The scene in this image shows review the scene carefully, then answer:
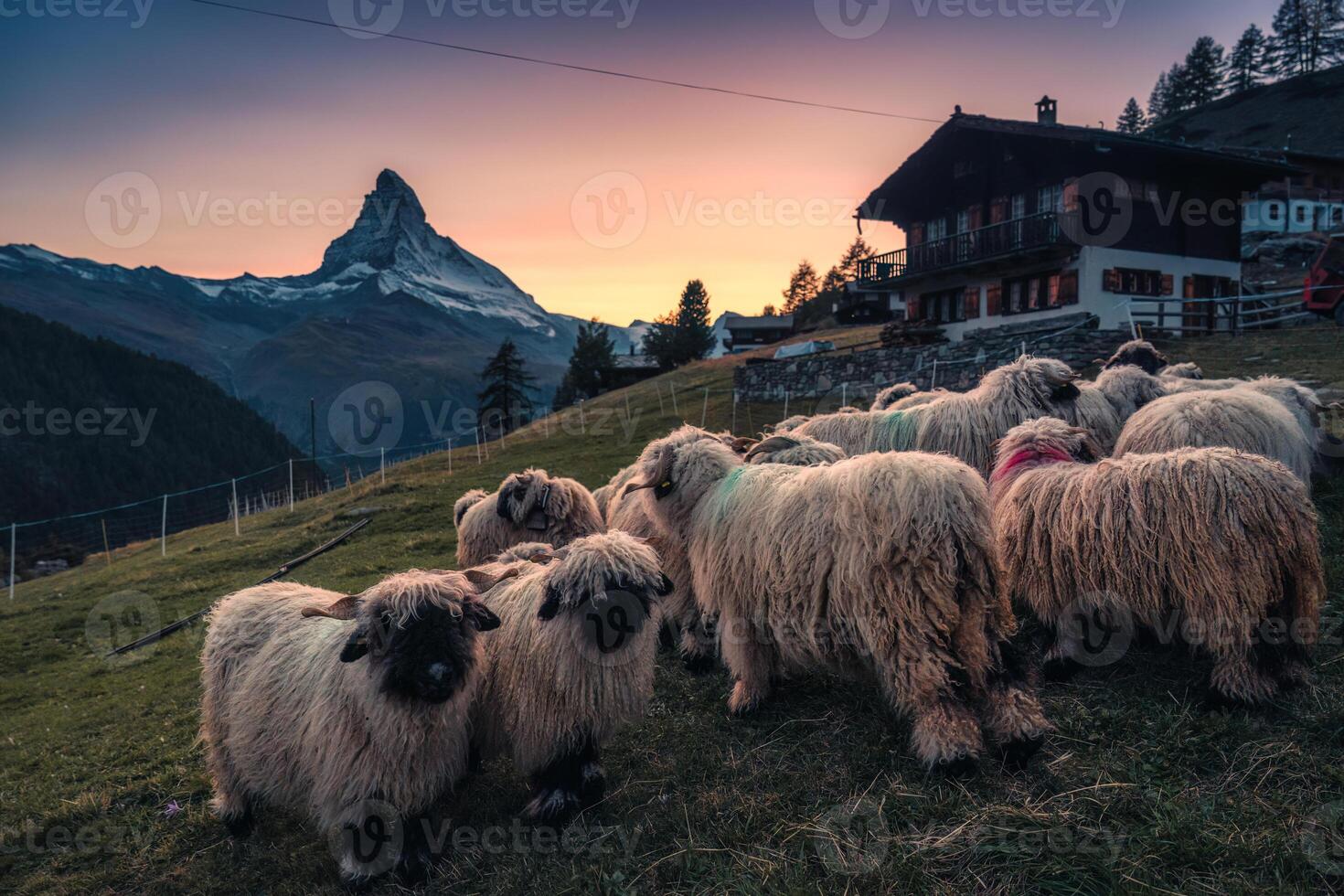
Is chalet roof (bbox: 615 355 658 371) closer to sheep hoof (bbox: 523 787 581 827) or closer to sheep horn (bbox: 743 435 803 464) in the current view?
sheep horn (bbox: 743 435 803 464)

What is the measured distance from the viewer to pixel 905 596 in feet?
12.9

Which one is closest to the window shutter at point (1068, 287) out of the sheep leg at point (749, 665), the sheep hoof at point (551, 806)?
the sheep leg at point (749, 665)

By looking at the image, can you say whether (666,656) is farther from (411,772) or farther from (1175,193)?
(1175,193)

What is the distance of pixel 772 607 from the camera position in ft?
15.4

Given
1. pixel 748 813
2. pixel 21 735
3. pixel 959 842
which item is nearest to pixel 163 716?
pixel 21 735

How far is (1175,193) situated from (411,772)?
3442cm

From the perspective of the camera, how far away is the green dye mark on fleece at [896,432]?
758 cm

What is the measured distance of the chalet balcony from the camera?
26.1 metres

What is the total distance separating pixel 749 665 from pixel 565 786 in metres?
1.51

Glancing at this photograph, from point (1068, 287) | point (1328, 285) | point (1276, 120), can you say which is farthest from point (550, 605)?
point (1276, 120)

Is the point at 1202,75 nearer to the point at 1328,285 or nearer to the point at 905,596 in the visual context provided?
the point at 1328,285

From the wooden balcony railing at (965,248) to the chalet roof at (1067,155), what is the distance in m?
2.24

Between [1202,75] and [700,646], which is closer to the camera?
[700,646]

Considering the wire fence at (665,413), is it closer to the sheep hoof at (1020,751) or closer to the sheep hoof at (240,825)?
the sheep hoof at (1020,751)
